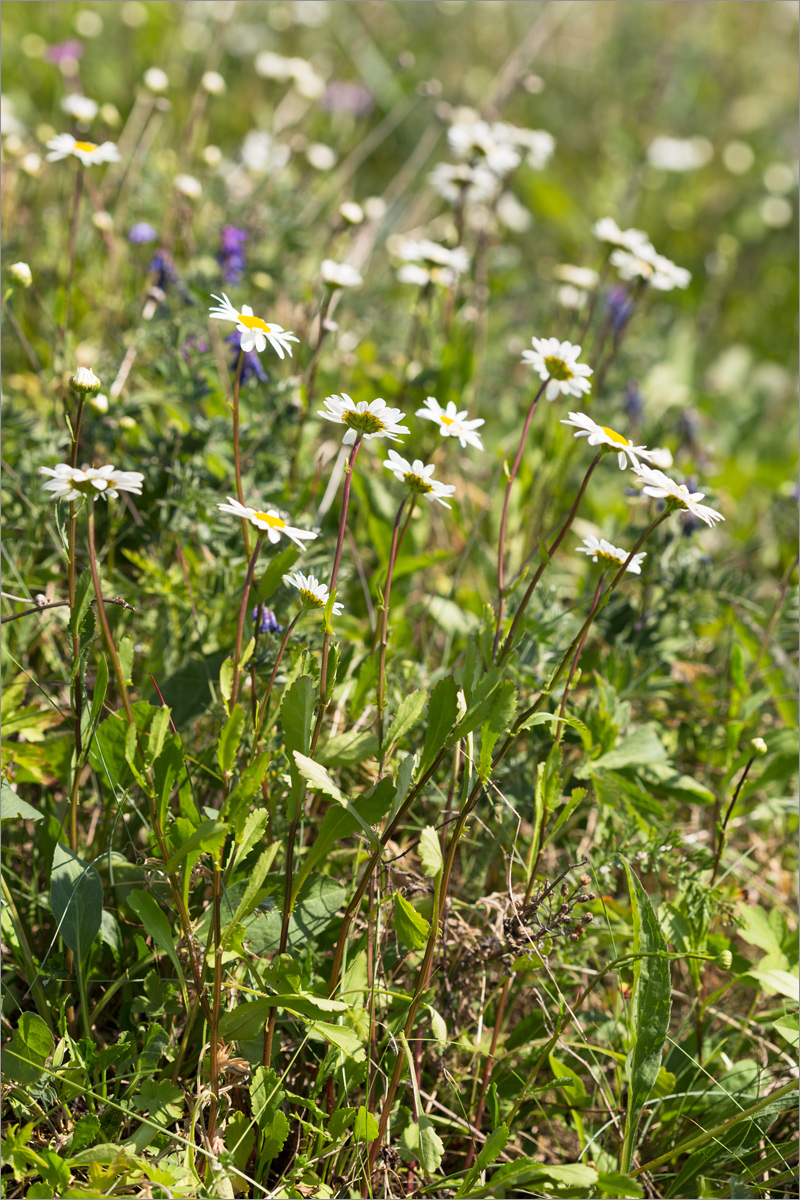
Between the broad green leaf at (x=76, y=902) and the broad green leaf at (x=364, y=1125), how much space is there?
42cm

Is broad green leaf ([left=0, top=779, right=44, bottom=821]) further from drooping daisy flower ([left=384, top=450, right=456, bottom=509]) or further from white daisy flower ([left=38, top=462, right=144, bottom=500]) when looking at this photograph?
drooping daisy flower ([left=384, top=450, right=456, bottom=509])

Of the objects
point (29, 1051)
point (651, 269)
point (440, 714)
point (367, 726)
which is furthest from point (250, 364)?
point (29, 1051)

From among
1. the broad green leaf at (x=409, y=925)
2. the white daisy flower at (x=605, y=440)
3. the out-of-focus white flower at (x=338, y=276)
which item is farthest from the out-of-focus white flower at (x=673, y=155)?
the broad green leaf at (x=409, y=925)

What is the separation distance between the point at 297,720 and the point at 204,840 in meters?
0.18

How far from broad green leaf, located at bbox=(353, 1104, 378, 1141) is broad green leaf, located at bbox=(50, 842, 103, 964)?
0.42 m

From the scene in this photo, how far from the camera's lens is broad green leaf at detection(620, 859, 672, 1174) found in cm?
134

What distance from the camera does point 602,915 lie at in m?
1.63

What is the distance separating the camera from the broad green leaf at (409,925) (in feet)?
3.94

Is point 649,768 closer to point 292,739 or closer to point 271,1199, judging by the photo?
point 292,739

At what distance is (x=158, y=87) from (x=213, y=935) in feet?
7.13

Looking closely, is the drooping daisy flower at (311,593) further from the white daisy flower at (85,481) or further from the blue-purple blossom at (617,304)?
the blue-purple blossom at (617,304)

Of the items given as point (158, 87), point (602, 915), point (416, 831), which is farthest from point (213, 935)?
point (158, 87)

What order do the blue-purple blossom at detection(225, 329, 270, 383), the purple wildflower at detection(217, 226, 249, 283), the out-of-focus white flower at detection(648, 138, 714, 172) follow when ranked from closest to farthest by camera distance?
the blue-purple blossom at detection(225, 329, 270, 383)
the purple wildflower at detection(217, 226, 249, 283)
the out-of-focus white flower at detection(648, 138, 714, 172)

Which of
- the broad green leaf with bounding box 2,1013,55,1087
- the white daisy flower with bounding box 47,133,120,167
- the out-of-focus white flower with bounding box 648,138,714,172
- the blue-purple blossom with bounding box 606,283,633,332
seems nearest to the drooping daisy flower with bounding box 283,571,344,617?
the broad green leaf with bounding box 2,1013,55,1087
